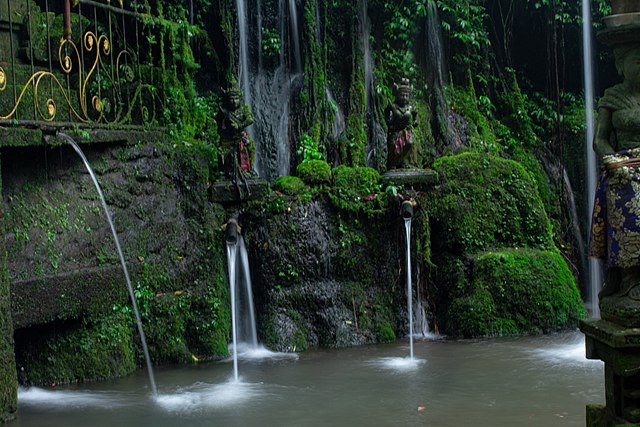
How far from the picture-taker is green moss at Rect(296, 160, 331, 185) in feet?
34.4

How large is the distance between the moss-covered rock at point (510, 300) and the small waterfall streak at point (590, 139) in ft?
4.36

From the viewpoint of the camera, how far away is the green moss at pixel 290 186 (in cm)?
1027

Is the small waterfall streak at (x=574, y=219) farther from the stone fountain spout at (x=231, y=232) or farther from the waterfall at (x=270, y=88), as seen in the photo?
the stone fountain spout at (x=231, y=232)

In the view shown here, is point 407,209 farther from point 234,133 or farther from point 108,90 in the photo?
point 108,90

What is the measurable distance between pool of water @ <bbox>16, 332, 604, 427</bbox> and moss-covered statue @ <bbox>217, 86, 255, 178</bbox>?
8.26 ft

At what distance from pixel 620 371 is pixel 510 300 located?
5122 mm

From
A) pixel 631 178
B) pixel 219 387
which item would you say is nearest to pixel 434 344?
pixel 219 387

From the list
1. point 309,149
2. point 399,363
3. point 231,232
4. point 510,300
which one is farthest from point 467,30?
point 399,363

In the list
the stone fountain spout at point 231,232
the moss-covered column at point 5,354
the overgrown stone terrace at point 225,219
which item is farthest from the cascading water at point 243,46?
the moss-covered column at point 5,354

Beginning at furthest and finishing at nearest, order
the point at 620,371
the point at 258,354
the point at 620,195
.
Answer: the point at 258,354, the point at 620,195, the point at 620,371

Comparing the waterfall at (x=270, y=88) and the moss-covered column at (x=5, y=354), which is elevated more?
the waterfall at (x=270, y=88)

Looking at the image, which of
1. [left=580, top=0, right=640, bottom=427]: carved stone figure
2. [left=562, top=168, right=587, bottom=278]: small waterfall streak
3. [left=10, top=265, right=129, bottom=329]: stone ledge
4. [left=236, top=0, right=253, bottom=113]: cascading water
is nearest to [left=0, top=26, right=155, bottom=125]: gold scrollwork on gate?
[left=10, top=265, right=129, bottom=329]: stone ledge

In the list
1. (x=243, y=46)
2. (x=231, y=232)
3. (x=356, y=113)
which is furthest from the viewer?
(x=356, y=113)

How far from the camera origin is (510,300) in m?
10.1
